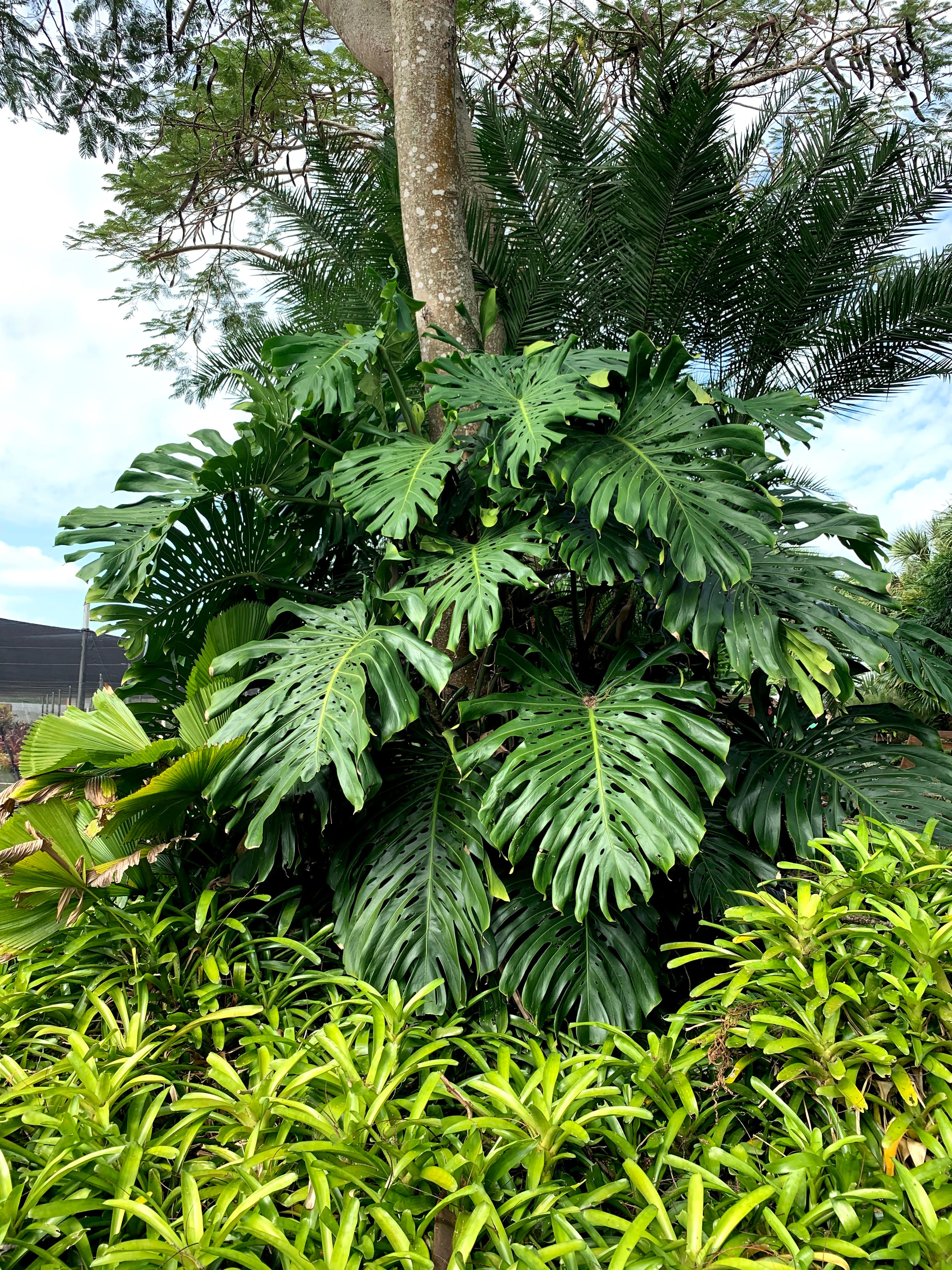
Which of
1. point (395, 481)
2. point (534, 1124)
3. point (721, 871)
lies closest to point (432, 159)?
point (395, 481)

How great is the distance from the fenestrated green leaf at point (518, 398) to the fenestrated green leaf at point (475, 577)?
0.14 meters

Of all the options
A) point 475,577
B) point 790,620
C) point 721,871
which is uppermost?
point 475,577

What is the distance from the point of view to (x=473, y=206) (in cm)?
298

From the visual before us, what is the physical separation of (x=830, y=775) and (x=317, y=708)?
1.15 m

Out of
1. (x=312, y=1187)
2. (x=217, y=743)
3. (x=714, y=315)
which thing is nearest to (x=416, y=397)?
(x=714, y=315)

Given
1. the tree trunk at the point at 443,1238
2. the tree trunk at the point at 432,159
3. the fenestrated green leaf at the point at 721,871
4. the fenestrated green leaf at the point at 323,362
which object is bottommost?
the tree trunk at the point at 443,1238

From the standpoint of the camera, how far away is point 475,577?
169cm

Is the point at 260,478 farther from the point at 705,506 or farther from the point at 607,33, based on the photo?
the point at 607,33

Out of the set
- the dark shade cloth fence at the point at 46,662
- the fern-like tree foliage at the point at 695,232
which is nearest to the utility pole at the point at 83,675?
the dark shade cloth fence at the point at 46,662

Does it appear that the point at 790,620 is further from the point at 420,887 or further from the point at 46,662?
the point at 46,662

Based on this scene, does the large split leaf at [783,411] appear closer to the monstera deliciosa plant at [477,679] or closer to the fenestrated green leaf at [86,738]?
the monstera deliciosa plant at [477,679]

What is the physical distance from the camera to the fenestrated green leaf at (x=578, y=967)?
1.55 m

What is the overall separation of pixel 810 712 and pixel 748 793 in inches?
11.8

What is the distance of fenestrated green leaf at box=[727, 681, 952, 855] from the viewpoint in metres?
1.80
